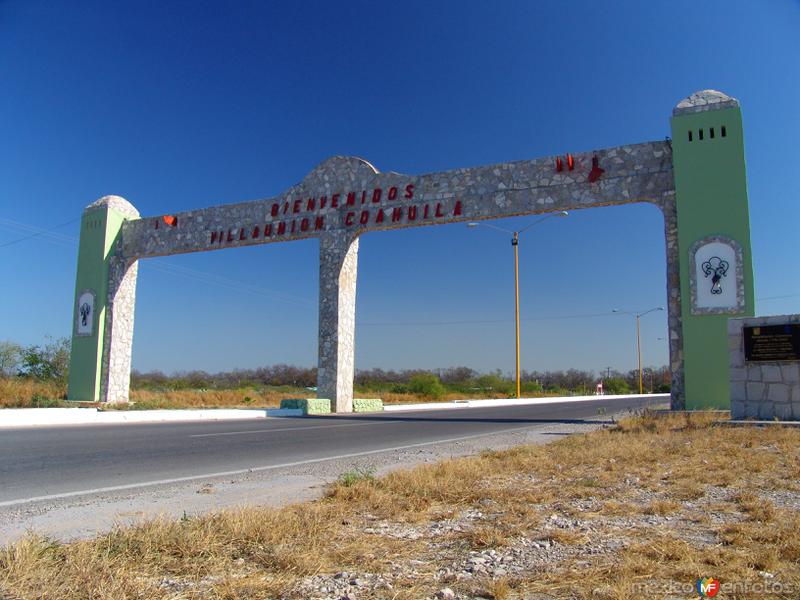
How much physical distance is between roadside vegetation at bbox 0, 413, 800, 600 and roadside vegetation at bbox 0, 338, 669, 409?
19704 millimetres

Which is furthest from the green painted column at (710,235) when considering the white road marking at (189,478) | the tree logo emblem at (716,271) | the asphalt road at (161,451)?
the white road marking at (189,478)

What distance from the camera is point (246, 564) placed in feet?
11.4

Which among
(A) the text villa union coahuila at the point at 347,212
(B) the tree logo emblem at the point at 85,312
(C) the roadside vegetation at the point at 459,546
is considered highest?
(A) the text villa union coahuila at the point at 347,212

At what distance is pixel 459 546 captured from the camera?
392 cm

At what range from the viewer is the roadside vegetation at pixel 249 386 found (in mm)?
26453

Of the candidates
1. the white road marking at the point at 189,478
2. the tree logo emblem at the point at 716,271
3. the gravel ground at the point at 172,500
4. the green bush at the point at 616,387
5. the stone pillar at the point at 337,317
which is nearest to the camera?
the gravel ground at the point at 172,500

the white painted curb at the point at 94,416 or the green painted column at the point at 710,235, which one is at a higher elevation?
the green painted column at the point at 710,235

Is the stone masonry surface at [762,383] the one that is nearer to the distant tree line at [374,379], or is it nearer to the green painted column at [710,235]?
the green painted column at [710,235]

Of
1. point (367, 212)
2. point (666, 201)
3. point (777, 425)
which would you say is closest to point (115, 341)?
point (367, 212)

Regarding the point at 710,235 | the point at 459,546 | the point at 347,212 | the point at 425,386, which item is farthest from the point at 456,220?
the point at 425,386

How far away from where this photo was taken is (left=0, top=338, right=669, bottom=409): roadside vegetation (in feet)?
86.8

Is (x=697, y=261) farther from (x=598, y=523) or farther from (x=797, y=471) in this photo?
(x=598, y=523)

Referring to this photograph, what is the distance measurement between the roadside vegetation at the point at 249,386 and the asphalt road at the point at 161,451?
35.6 ft

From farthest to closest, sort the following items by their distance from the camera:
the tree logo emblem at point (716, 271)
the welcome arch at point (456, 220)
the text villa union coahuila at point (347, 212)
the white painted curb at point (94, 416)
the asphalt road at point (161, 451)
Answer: the text villa union coahuila at point (347, 212) → the welcome arch at point (456, 220) → the tree logo emblem at point (716, 271) → the white painted curb at point (94, 416) → the asphalt road at point (161, 451)
